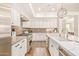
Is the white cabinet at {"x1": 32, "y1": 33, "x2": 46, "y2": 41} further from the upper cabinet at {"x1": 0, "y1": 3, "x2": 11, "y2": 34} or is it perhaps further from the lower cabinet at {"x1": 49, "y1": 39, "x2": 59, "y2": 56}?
the upper cabinet at {"x1": 0, "y1": 3, "x2": 11, "y2": 34}

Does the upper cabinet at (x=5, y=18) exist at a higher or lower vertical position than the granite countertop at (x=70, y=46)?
higher

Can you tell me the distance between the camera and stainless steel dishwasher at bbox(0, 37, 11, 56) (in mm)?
1439

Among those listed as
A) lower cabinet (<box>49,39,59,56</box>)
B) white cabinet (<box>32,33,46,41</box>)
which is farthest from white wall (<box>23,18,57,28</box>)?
lower cabinet (<box>49,39,59,56</box>)

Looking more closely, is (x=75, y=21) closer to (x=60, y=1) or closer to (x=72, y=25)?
(x=72, y=25)

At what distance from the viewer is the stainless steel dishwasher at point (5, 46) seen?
144cm

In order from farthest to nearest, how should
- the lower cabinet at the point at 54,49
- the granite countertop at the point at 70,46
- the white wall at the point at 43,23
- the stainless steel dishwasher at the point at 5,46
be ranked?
the white wall at the point at 43,23, the lower cabinet at the point at 54,49, the stainless steel dishwasher at the point at 5,46, the granite countertop at the point at 70,46

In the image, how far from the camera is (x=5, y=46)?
5.01 ft

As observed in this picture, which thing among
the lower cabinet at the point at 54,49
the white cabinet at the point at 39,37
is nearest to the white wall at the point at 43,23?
the white cabinet at the point at 39,37

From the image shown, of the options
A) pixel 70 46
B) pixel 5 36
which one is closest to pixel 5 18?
pixel 5 36

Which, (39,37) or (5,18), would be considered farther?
(39,37)

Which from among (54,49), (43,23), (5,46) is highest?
(43,23)

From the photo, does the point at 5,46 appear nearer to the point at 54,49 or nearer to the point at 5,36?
the point at 5,36

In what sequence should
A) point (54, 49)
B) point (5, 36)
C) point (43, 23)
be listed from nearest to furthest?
1. point (5, 36)
2. point (43, 23)
3. point (54, 49)

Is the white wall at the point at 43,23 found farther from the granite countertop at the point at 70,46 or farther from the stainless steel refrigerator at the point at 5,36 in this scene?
Answer: the stainless steel refrigerator at the point at 5,36
